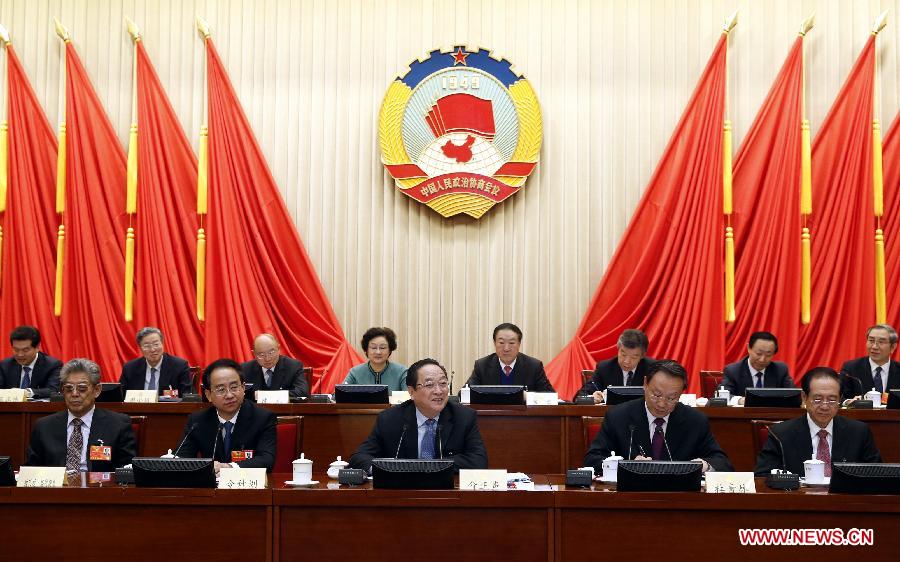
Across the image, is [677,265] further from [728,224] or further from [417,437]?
[417,437]

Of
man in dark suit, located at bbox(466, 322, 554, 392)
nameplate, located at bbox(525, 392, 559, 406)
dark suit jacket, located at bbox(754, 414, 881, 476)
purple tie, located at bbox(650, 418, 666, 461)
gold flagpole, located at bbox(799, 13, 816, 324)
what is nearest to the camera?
dark suit jacket, located at bbox(754, 414, 881, 476)

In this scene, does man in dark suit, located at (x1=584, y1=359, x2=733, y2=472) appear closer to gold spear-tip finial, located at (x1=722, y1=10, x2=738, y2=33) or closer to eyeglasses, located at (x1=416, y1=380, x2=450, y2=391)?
eyeglasses, located at (x1=416, y1=380, x2=450, y2=391)

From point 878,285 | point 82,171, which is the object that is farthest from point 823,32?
point 82,171

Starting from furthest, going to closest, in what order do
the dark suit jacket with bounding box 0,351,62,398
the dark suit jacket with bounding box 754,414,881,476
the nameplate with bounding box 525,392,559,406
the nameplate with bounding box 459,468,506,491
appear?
the dark suit jacket with bounding box 0,351,62,398 → the nameplate with bounding box 525,392,559,406 → the dark suit jacket with bounding box 754,414,881,476 → the nameplate with bounding box 459,468,506,491

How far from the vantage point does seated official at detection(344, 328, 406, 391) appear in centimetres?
597

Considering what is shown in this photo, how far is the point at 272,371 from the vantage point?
19.9 ft

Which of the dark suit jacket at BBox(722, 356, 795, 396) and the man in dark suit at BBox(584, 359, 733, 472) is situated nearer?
the man in dark suit at BBox(584, 359, 733, 472)

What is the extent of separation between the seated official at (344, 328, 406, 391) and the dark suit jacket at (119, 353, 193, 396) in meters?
1.05

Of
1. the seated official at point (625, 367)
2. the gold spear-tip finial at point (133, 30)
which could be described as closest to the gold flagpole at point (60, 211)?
the gold spear-tip finial at point (133, 30)

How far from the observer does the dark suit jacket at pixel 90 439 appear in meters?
3.94

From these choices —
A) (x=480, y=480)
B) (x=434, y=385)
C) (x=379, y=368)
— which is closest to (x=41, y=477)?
(x=480, y=480)

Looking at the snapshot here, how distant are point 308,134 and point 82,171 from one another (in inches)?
66.7

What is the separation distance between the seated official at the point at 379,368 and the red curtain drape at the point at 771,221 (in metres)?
2.40

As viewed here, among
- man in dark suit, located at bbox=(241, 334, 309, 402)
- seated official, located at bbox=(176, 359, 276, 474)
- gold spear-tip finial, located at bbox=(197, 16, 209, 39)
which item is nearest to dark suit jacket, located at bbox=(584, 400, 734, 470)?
seated official, located at bbox=(176, 359, 276, 474)
